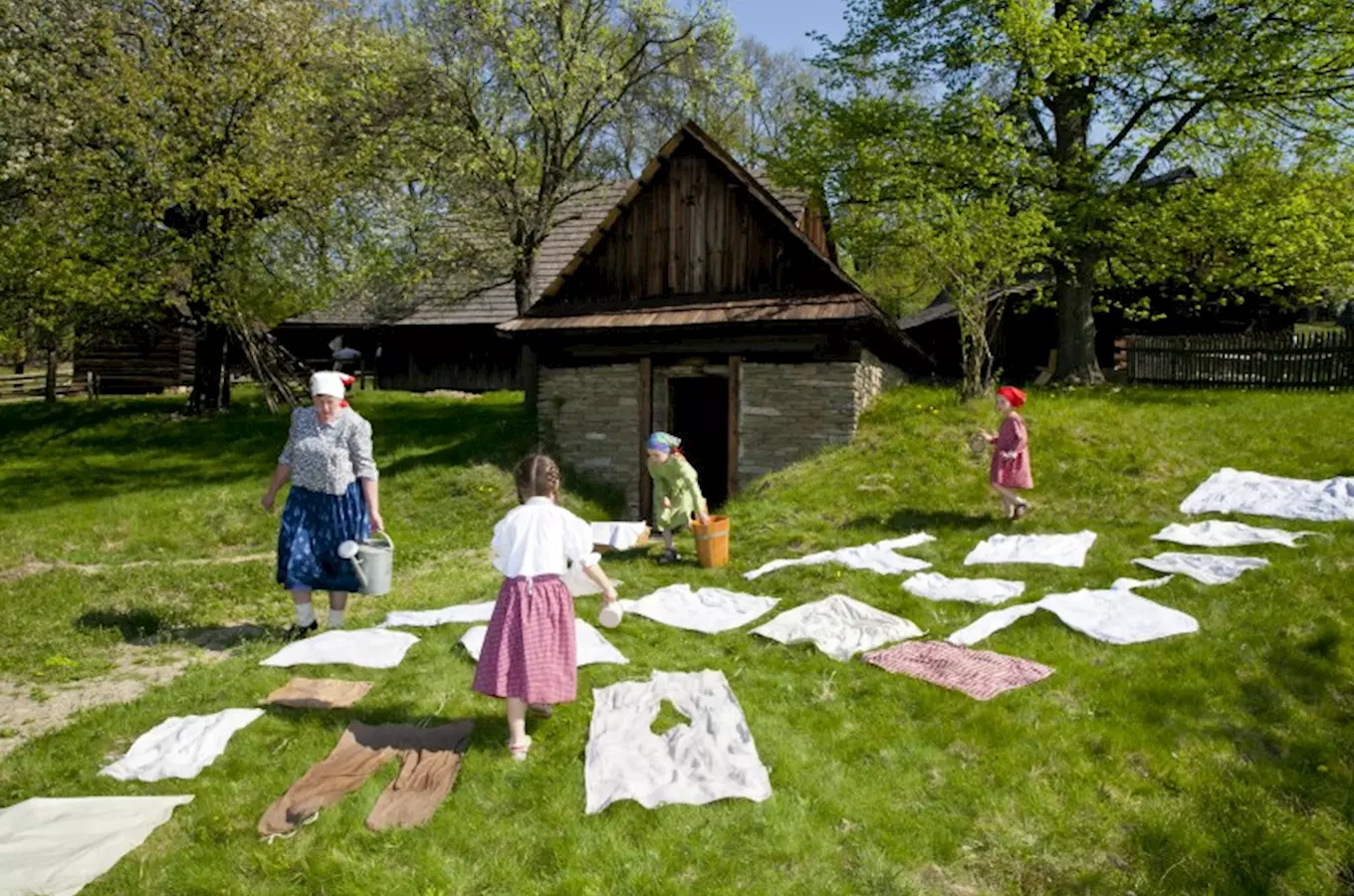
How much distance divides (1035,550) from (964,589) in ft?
5.06

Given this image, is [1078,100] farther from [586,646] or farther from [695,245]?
[586,646]

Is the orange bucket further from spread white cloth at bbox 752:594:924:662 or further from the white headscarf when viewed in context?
the white headscarf

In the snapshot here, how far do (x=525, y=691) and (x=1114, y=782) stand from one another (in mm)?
3189

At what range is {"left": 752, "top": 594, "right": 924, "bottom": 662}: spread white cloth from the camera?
21.8 feet

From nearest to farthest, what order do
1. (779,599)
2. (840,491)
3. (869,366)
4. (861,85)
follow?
(779,599), (840,491), (869,366), (861,85)

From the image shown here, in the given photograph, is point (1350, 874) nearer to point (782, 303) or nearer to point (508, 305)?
point (782, 303)

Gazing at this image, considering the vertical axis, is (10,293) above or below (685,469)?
above

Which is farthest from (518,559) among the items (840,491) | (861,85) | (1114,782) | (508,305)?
(508,305)

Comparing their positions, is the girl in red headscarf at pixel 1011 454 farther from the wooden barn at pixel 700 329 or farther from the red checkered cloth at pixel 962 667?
the red checkered cloth at pixel 962 667

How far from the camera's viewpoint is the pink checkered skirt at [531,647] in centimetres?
482

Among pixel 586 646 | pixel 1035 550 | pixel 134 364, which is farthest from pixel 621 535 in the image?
pixel 134 364

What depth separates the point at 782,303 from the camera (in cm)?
1355

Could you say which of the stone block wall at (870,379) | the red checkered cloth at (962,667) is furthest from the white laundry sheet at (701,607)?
the stone block wall at (870,379)

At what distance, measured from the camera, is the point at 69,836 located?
4.11 metres
